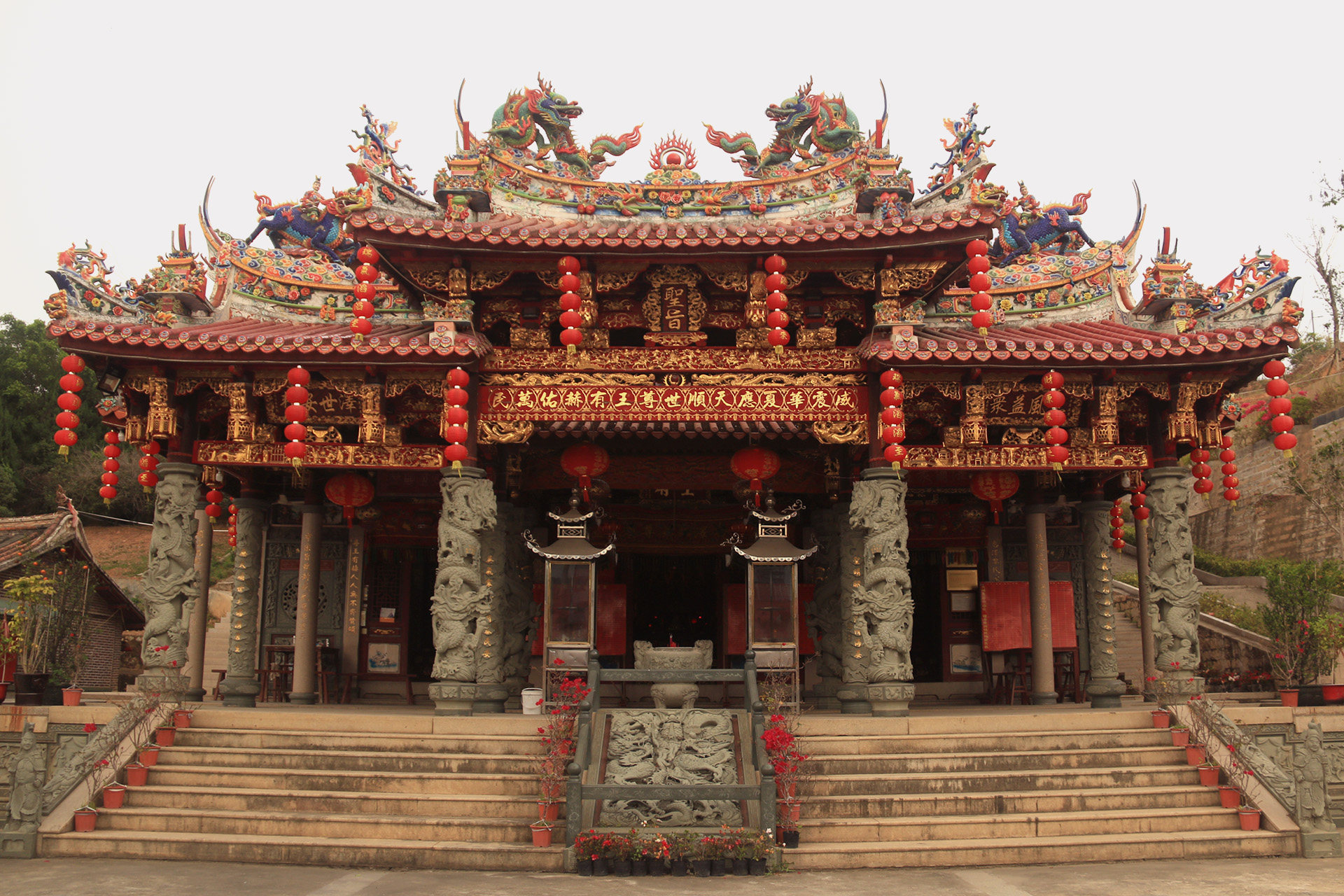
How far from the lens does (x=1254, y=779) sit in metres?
7.98

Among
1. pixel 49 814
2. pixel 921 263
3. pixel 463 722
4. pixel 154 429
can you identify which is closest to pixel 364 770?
pixel 463 722

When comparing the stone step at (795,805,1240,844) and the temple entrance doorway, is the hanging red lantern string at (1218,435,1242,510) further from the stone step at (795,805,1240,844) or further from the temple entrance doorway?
the temple entrance doorway

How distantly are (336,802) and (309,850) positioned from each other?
0.60 metres

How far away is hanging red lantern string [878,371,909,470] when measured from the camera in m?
9.64

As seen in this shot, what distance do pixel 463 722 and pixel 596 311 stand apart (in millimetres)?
4748

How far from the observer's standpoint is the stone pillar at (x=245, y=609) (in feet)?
38.0

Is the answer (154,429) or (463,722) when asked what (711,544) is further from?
(154,429)

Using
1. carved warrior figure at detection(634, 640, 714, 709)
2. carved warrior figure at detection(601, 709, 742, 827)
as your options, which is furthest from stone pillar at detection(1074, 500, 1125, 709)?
carved warrior figure at detection(601, 709, 742, 827)

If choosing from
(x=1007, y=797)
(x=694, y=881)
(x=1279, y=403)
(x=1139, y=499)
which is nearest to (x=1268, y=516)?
(x=1139, y=499)

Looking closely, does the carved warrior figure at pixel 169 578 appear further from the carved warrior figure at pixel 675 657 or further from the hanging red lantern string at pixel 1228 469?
the hanging red lantern string at pixel 1228 469

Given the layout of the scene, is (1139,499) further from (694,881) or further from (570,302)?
(694,881)

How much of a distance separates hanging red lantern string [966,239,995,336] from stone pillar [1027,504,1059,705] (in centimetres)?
400

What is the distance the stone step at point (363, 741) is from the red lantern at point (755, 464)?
4.15 m

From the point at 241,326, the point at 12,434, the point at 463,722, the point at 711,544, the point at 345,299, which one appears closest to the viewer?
the point at 463,722
